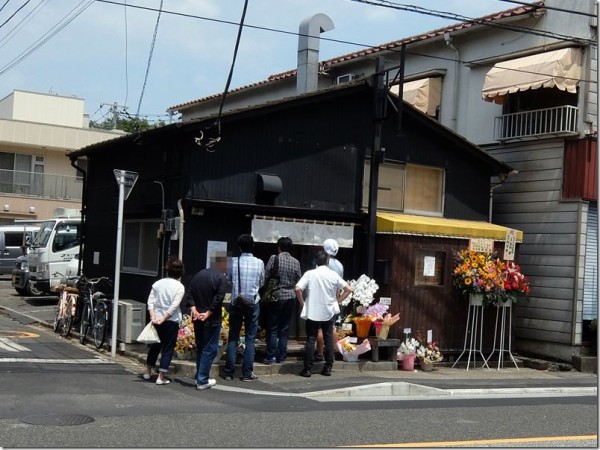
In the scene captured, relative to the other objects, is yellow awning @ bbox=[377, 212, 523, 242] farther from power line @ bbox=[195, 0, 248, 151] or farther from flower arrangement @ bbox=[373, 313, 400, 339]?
power line @ bbox=[195, 0, 248, 151]

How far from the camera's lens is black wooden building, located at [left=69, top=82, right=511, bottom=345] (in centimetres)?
1299

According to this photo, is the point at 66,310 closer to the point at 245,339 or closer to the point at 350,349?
the point at 245,339

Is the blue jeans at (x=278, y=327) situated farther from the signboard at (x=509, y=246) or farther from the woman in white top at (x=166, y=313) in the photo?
the signboard at (x=509, y=246)

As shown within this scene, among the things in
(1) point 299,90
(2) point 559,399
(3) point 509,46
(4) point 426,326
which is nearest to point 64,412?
(2) point 559,399

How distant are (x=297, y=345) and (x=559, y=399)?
4.53 m

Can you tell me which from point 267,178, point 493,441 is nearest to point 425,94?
point 267,178

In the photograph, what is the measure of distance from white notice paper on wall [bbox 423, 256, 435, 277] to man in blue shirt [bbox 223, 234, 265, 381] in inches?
175

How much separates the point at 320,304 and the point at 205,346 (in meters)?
2.05

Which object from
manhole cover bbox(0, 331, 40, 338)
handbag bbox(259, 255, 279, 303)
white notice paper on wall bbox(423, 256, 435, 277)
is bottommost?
manhole cover bbox(0, 331, 40, 338)

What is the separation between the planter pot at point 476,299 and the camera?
1446 centimetres

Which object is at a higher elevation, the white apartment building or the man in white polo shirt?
the white apartment building

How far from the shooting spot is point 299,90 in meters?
17.8

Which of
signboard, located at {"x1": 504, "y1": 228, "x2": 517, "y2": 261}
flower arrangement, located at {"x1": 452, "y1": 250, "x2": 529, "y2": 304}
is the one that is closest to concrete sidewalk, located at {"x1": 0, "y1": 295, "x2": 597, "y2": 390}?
flower arrangement, located at {"x1": 452, "y1": 250, "x2": 529, "y2": 304}

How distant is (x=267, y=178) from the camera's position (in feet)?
44.0
